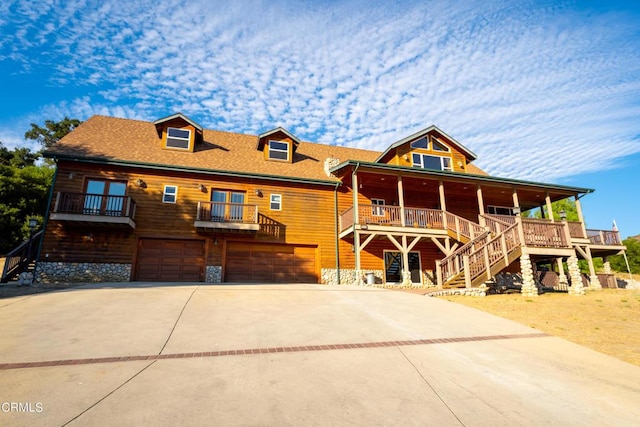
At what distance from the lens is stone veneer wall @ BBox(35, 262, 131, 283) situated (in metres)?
14.0

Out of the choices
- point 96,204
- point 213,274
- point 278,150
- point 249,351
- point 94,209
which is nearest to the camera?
point 249,351

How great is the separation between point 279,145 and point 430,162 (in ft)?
32.7

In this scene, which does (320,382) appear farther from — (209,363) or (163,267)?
(163,267)

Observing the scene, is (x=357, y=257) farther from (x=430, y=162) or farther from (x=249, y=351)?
(x=249, y=351)

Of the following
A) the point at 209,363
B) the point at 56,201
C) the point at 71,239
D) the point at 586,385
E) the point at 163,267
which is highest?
the point at 56,201

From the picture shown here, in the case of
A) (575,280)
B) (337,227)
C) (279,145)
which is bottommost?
(575,280)

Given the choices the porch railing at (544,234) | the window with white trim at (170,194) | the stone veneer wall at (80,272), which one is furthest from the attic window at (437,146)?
the stone veneer wall at (80,272)

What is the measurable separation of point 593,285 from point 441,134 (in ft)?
41.3

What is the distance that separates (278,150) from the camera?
19.6m

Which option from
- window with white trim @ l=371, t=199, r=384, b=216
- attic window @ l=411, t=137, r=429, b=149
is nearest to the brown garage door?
window with white trim @ l=371, t=199, r=384, b=216

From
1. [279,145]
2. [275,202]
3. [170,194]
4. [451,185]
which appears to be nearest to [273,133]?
[279,145]

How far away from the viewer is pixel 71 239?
14.6 m

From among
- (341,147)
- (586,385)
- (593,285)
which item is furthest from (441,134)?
(586,385)

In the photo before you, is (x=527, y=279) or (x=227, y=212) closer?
(x=527, y=279)
